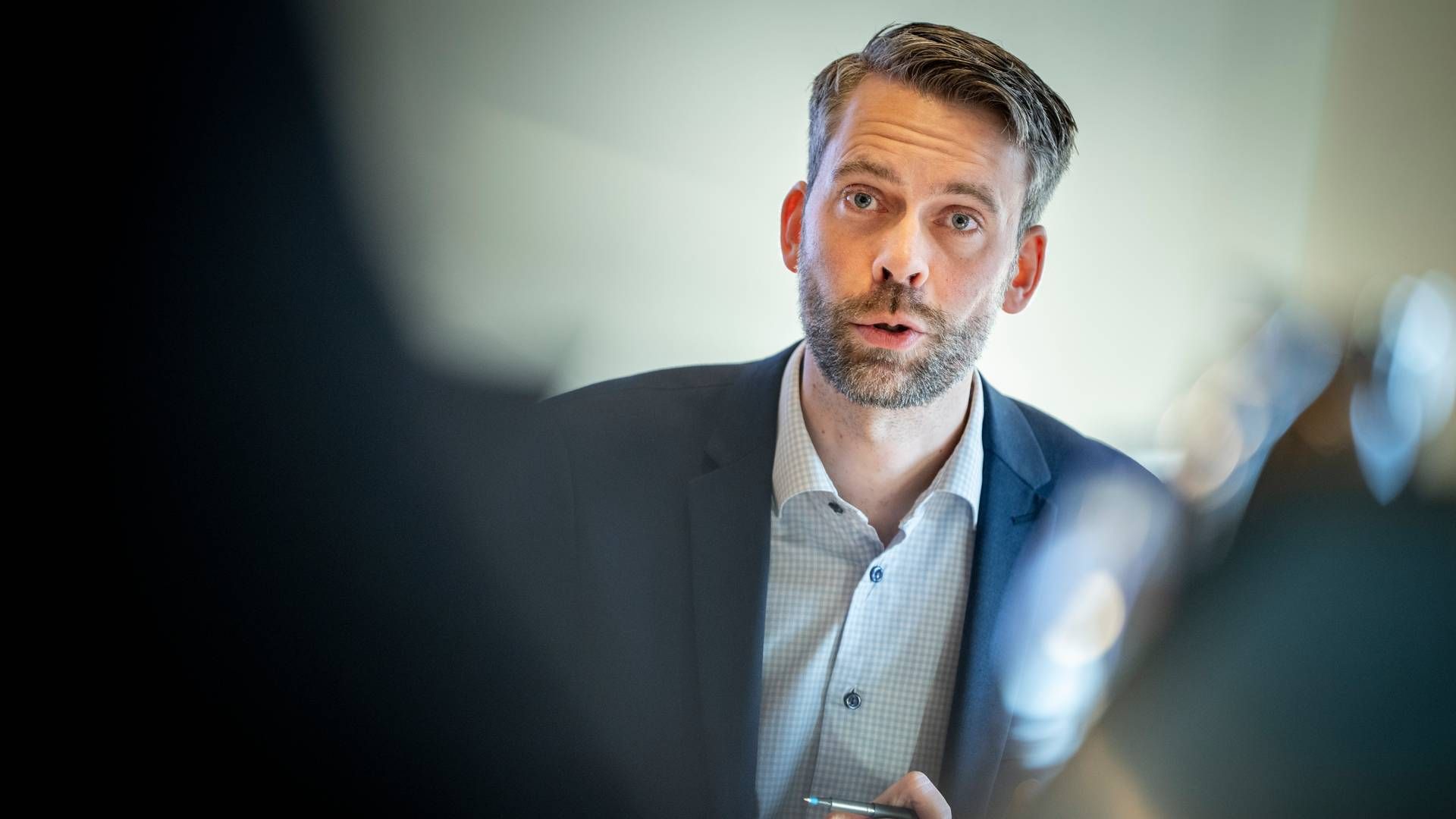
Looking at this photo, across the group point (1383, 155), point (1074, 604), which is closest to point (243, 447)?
point (1074, 604)

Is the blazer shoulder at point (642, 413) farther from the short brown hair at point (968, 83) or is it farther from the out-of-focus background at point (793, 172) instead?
the short brown hair at point (968, 83)

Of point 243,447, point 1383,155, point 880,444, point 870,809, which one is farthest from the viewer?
point 1383,155

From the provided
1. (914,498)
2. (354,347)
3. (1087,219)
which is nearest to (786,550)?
(914,498)

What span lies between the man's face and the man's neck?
0.04 meters

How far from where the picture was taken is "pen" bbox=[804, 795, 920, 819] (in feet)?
3.05

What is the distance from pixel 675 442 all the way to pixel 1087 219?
2.30 feet

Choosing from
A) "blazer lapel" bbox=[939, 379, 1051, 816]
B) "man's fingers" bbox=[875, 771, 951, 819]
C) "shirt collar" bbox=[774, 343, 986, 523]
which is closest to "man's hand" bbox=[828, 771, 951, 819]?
"man's fingers" bbox=[875, 771, 951, 819]

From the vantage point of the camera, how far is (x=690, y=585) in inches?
44.4

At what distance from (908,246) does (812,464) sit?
0.83 ft

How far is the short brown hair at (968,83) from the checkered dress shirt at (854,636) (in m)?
0.35

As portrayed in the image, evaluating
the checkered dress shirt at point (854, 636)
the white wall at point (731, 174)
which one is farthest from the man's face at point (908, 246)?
the white wall at point (731, 174)

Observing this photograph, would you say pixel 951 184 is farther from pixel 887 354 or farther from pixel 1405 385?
pixel 1405 385

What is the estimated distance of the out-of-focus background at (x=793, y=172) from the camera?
1.34 metres

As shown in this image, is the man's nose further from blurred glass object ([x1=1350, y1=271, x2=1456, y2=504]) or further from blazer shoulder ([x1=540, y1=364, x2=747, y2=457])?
blurred glass object ([x1=1350, y1=271, x2=1456, y2=504])
